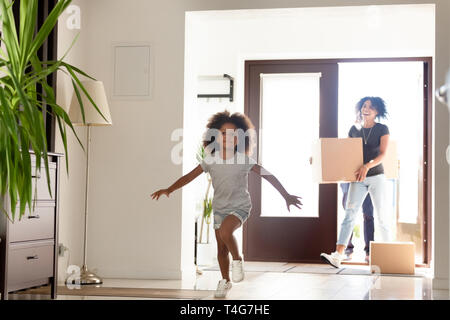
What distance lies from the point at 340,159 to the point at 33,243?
2.93 metres

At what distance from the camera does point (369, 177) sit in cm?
589

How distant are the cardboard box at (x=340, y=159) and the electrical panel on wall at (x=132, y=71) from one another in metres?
1.61

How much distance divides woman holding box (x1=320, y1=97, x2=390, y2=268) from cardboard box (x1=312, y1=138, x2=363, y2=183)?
76 mm

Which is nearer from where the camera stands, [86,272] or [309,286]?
[309,286]

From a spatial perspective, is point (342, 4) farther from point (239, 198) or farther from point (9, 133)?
point (9, 133)

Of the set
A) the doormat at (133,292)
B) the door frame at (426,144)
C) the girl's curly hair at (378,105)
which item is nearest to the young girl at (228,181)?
the doormat at (133,292)

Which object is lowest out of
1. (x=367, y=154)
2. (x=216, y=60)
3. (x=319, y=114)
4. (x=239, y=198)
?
(x=239, y=198)

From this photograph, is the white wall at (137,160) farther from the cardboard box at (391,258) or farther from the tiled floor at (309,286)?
the cardboard box at (391,258)

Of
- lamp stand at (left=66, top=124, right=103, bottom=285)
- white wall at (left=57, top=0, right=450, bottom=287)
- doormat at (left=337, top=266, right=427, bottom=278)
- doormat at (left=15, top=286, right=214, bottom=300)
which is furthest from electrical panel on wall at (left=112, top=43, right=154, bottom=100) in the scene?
doormat at (left=337, top=266, right=427, bottom=278)

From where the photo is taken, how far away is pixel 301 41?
20.9ft

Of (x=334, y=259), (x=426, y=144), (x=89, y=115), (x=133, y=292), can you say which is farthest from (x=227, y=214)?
(x=426, y=144)

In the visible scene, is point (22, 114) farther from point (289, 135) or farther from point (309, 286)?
point (289, 135)

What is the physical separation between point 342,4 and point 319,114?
168 cm
